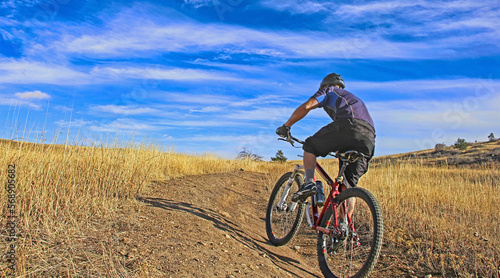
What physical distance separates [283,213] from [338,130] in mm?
1900

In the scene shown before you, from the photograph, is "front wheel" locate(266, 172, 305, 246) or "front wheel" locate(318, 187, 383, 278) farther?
"front wheel" locate(266, 172, 305, 246)

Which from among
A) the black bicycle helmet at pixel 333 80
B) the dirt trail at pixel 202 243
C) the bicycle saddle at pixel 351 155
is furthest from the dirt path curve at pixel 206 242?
the black bicycle helmet at pixel 333 80

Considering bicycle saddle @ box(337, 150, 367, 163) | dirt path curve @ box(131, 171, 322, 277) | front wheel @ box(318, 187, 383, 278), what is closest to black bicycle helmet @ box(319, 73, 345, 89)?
bicycle saddle @ box(337, 150, 367, 163)

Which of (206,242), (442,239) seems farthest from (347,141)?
(442,239)

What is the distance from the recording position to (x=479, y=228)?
5.81 meters

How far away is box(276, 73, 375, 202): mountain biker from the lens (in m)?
3.91

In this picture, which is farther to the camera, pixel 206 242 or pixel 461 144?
pixel 461 144

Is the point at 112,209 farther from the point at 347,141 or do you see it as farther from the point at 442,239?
the point at 442,239

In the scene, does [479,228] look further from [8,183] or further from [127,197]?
[8,183]

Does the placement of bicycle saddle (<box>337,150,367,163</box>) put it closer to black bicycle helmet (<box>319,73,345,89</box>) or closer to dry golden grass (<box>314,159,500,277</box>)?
black bicycle helmet (<box>319,73,345,89</box>)

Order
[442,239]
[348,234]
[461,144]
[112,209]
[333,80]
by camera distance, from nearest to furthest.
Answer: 1. [348,234]
2. [333,80]
3. [442,239]
4. [112,209]
5. [461,144]

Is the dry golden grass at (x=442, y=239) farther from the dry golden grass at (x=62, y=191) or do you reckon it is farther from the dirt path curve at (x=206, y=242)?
the dry golden grass at (x=62, y=191)

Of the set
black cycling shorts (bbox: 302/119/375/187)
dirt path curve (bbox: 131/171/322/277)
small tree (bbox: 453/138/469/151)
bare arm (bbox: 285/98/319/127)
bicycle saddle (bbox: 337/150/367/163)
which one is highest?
small tree (bbox: 453/138/469/151)

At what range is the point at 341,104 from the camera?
13.2 ft
